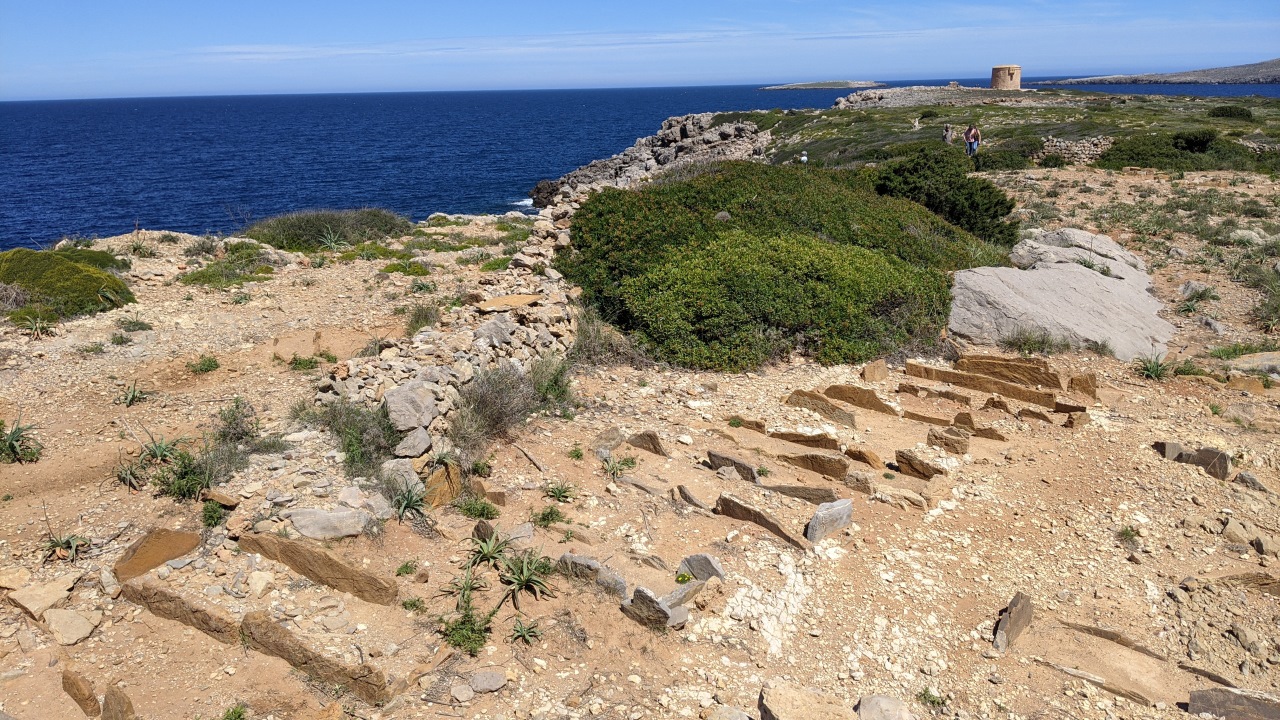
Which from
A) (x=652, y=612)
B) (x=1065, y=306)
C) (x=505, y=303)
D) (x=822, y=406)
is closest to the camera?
(x=652, y=612)

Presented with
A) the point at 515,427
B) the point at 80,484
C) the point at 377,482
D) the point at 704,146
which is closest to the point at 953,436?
the point at 515,427

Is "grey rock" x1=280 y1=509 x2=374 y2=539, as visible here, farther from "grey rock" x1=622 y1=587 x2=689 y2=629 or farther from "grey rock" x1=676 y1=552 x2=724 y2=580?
"grey rock" x1=676 y1=552 x2=724 y2=580

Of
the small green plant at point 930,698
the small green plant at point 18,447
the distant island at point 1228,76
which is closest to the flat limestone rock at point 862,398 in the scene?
the small green plant at point 930,698

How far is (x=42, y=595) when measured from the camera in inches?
206

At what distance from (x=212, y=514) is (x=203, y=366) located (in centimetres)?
411

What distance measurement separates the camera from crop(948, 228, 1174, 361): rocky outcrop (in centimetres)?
1155

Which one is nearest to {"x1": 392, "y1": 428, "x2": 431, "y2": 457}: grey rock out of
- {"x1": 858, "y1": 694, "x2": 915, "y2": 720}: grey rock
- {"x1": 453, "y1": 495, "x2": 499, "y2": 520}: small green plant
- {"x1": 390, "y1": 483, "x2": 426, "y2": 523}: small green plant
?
{"x1": 390, "y1": 483, "x2": 426, "y2": 523}: small green plant

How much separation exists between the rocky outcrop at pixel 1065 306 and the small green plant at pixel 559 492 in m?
7.54

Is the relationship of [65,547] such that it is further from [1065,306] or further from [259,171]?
[259,171]

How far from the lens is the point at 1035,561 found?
6.44m

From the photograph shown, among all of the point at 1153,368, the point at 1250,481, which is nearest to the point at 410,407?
the point at 1250,481

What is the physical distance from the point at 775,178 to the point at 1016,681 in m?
12.4

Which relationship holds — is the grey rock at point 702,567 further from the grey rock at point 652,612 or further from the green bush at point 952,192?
the green bush at point 952,192

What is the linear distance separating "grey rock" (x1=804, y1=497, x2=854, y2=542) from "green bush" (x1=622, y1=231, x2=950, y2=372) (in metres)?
3.85
